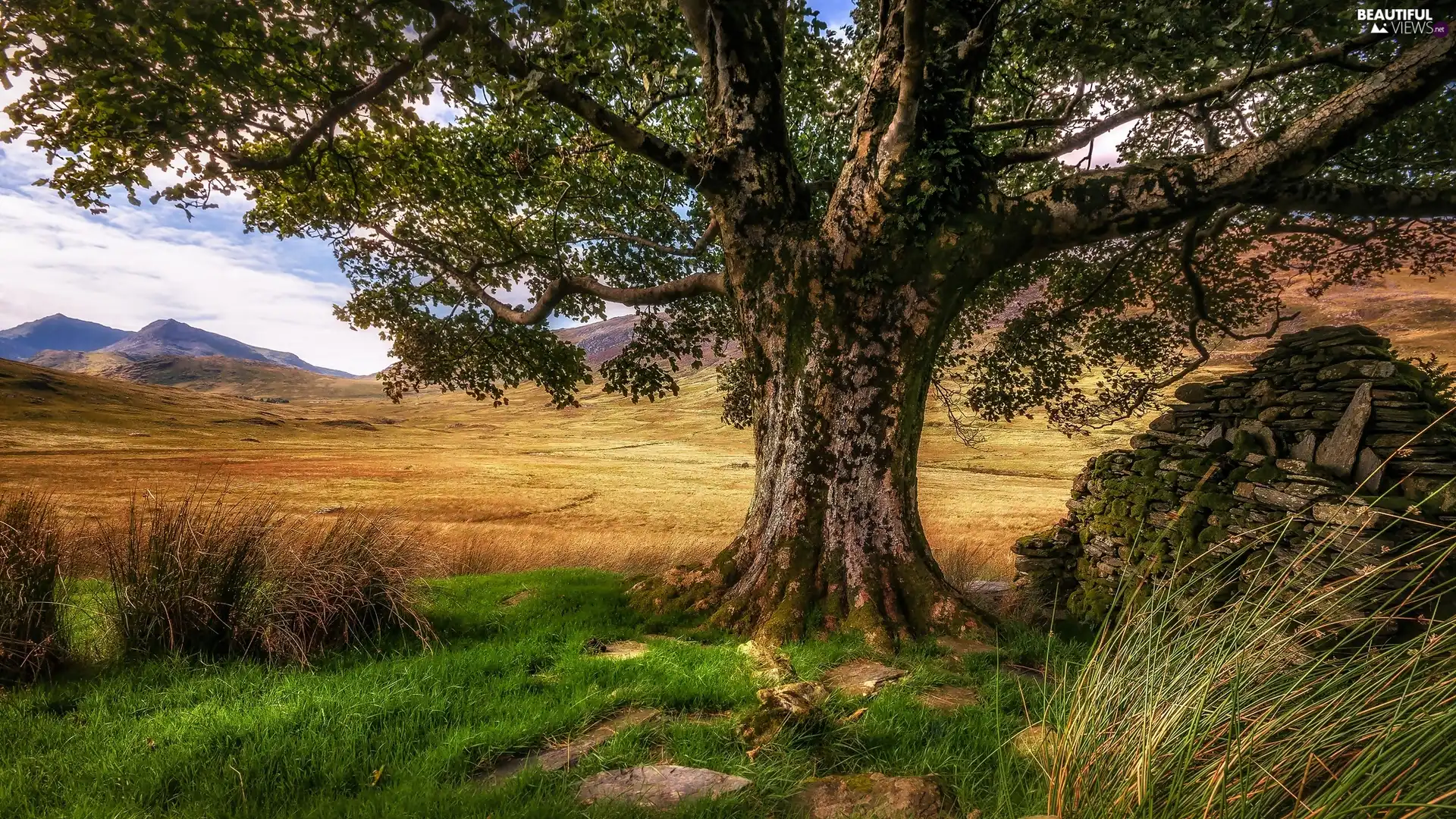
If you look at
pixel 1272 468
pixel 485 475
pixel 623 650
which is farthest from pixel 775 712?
pixel 485 475

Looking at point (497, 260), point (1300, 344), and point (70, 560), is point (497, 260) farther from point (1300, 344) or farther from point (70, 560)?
point (1300, 344)

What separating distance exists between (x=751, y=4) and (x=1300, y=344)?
8.59m

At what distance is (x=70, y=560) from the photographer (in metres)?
5.96

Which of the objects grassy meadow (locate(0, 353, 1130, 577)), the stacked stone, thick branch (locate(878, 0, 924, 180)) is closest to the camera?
thick branch (locate(878, 0, 924, 180))

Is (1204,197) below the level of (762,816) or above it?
above

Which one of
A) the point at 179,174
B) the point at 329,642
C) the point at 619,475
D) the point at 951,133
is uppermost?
the point at 951,133

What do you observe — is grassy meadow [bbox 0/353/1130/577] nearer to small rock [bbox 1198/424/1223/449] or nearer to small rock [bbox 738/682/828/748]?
small rock [bbox 738/682/828/748]

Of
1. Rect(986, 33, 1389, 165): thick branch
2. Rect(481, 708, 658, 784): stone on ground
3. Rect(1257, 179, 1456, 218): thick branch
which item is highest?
Rect(986, 33, 1389, 165): thick branch

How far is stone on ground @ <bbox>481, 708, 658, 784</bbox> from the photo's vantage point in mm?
3793

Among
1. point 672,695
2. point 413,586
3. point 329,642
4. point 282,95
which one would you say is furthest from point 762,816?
point 282,95

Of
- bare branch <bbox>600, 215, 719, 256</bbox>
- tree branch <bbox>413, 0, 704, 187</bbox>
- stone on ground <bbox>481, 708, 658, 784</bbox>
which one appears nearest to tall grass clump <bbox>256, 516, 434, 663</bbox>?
stone on ground <bbox>481, 708, 658, 784</bbox>

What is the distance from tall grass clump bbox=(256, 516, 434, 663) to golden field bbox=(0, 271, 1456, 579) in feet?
2.61

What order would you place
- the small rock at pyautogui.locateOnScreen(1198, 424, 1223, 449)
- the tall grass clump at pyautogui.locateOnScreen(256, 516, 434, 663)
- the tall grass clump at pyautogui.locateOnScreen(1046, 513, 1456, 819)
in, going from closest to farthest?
the tall grass clump at pyautogui.locateOnScreen(1046, 513, 1456, 819), the tall grass clump at pyautogui.locateOnScreen(256, 516, 434, 663), the small rock at pyautogui.locateOnScreen(1198, 424, 1223, 449)

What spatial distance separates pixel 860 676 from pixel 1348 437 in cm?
636
